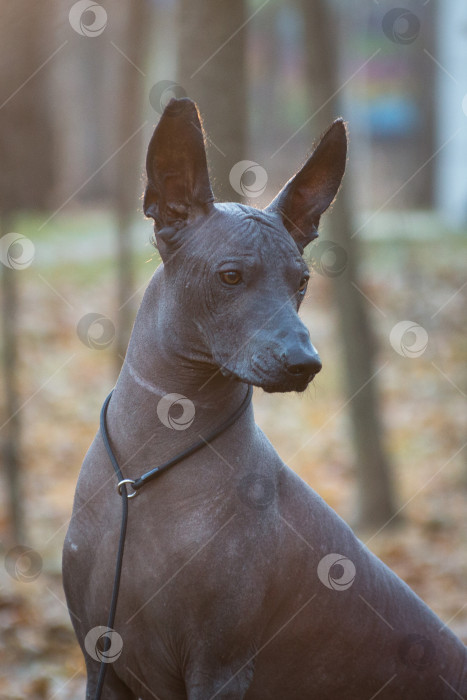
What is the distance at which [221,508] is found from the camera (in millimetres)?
2475

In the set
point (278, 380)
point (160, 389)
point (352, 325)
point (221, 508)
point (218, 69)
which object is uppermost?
point (218, 69)

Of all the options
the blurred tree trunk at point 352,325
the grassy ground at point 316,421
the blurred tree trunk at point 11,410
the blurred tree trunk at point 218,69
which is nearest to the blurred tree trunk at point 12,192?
the blurred tree trunk at point 11,410

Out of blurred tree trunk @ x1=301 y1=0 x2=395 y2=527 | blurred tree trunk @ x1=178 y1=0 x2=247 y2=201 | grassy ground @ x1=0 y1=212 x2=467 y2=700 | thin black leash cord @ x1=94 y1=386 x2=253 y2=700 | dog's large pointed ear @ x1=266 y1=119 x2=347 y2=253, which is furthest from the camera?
blurred tree trunk @ x1=301 y1=0 x2=395 y2=527

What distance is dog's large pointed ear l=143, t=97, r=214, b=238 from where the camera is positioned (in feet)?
7.80

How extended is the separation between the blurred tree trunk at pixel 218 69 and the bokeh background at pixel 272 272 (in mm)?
11

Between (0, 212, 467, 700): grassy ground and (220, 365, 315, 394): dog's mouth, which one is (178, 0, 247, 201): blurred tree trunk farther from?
(220, 365, 315, 394): dog's mouth

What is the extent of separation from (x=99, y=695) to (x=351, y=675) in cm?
84

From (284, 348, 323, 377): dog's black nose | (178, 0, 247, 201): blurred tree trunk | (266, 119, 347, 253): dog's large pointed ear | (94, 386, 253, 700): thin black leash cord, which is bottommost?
(94, 386, 253, 700): thin black leash cord

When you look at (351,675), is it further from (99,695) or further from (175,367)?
(175,367)

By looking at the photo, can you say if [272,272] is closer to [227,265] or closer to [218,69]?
[227,265]

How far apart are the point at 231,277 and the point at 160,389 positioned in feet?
1.48

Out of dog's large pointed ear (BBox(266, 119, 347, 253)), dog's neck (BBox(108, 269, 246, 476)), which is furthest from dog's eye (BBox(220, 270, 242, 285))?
dog's large pointed ear (BBox(266, 119, 347, 253))

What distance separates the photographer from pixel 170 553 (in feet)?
7.99

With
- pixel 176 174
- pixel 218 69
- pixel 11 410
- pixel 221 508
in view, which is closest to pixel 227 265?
pixel 176 174
